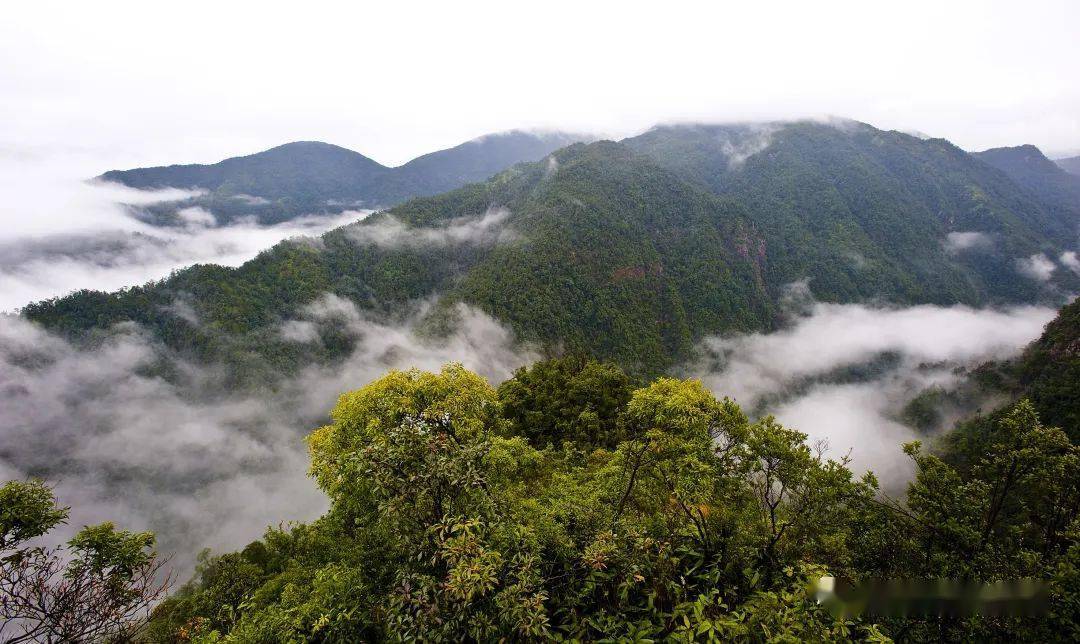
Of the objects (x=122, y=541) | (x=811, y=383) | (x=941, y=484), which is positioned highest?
(x=122, y=541)

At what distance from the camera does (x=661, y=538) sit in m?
8.70

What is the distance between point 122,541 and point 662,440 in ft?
34.3

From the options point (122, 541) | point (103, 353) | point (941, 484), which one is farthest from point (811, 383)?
point (103, 353)

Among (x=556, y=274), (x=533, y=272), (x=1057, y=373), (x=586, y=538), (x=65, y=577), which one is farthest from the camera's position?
(x=556, y=274)

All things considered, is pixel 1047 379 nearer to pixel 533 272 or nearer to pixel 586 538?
pixel 586 538

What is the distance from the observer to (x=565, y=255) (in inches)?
5256

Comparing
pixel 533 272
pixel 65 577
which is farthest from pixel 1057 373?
pixel 533 272

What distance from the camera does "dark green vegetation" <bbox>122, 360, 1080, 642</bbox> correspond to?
5.13 meters

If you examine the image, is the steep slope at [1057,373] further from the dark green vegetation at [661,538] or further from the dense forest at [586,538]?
the dark green vegetation at [661,538]

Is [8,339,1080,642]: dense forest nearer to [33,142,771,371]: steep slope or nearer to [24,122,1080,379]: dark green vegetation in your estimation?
[24,122,1080,379]: dark green vegetation

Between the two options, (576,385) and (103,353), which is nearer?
(576,385)

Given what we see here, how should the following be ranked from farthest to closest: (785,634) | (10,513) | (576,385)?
(576,385), (10,513), (785,634)

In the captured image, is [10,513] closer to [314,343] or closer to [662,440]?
[662,440]

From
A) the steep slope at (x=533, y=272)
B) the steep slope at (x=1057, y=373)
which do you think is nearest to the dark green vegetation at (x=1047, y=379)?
the steep slope at (x=1057, y=373)
